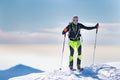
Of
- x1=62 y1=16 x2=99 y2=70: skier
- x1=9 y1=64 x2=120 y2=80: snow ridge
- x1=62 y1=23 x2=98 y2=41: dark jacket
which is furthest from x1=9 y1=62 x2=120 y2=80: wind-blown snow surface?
x1=62 y1=23 x2=98 y2=41: dark jacket

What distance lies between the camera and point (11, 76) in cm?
567

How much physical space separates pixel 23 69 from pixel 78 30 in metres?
0.95

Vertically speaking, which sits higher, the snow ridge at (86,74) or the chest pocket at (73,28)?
the chest pocket at (73,28)

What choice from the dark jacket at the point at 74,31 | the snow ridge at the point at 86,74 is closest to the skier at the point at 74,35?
the dark jacket at the point at 74,31

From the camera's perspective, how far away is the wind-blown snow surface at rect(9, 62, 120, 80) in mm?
5359

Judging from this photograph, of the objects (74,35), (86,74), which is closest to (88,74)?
(86,74)

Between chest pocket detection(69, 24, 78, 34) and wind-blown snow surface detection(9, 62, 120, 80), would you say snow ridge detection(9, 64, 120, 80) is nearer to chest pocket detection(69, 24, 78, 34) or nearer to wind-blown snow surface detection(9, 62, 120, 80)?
wind-blown snow surface detection(9, 62, 120, 80)

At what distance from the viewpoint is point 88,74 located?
5.47m

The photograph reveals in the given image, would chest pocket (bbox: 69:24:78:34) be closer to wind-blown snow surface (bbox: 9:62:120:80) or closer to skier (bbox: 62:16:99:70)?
skier (bbox: 62:16:99:70)

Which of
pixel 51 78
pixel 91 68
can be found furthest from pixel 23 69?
pixel 91 68

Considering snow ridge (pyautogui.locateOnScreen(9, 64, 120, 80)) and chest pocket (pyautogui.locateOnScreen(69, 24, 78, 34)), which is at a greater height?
chest pocket (pyautogui.locateOnScreen(69, 24, 78, 34))

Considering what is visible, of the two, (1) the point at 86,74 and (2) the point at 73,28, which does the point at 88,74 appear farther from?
(2) the point at 73,28

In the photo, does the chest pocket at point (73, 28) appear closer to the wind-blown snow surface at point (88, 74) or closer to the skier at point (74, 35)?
the skier at point (74, 35)

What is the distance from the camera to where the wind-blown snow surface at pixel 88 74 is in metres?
5.36
